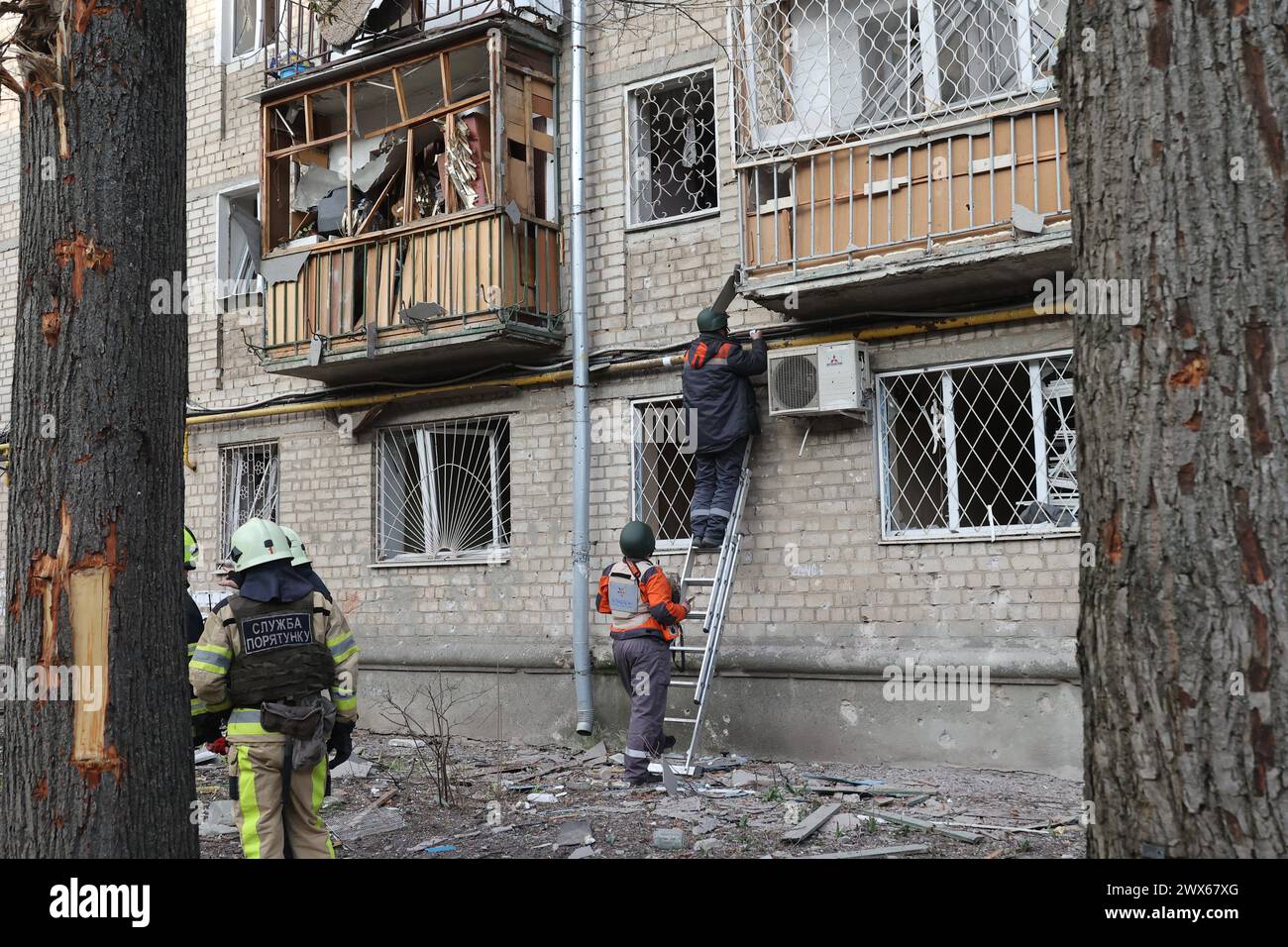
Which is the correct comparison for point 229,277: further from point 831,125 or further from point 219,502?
point 831,125

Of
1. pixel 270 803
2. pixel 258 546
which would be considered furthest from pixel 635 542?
pixel 270 803

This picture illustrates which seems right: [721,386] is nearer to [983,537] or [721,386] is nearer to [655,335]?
[655,335]

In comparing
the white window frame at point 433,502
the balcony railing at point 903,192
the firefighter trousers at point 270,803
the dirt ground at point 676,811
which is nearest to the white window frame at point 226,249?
the white window frame at point 433,502

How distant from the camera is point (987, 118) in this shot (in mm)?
7641

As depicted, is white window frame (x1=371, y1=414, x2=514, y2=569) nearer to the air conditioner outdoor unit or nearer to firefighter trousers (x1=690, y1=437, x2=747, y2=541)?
firefighter trousers (x1=690, y1=437, x2=747, y2=541)

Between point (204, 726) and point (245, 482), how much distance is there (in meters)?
7.18

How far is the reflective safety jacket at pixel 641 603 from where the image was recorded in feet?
25.3

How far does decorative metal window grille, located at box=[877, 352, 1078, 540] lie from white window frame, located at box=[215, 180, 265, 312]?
268 inches

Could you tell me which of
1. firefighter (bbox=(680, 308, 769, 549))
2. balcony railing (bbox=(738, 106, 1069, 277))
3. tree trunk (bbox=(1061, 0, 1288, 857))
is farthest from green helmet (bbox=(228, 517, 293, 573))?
balcony railing (bbox=(738, 106, 1069, 277))

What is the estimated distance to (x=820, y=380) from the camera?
8.45 metres

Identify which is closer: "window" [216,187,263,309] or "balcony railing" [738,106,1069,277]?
"balcony railing" [738,106,1069,277]

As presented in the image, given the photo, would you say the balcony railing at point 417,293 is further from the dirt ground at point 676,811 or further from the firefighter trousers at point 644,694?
the dirt ground at point 676,811

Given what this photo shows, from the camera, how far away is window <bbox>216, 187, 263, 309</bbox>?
1240cm

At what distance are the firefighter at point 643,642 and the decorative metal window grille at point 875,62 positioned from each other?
3.08 meters
